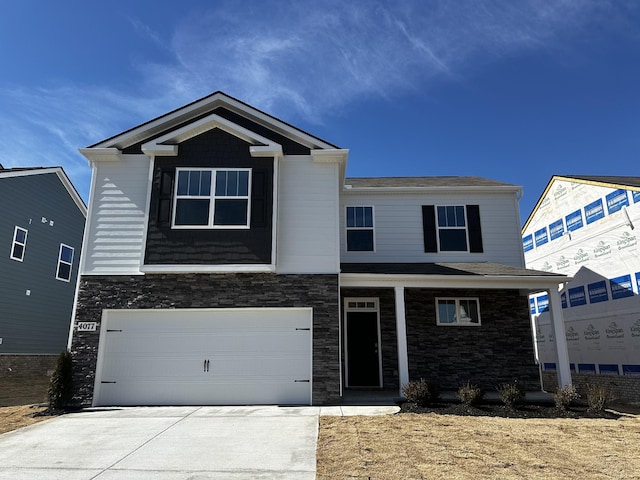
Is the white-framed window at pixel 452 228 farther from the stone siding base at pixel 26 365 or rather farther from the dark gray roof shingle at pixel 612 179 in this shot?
the stone siding base at pixel 26 365

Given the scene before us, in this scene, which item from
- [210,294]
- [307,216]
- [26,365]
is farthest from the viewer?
[26,365]

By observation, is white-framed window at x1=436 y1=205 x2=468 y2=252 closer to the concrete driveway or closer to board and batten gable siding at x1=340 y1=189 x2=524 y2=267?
board and batten gable siding at x1=340 y1=189 x2=524 y2=267

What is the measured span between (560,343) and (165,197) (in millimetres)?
10230

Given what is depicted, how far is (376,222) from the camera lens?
13289 millimetres

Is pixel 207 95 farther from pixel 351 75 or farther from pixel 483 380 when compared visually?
pixel 483 380

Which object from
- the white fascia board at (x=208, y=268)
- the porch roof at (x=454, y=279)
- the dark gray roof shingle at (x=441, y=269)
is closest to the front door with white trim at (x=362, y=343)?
the dark gray roof shingle at (x=441, y=269)

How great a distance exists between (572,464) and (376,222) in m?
8.72

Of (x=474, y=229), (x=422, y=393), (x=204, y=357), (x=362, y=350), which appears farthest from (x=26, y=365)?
(x=474, y=229)

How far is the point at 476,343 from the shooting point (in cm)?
1204

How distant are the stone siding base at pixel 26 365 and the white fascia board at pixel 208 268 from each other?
24.2ft

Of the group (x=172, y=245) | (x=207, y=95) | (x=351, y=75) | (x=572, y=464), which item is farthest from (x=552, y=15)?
(x=172, y=245)

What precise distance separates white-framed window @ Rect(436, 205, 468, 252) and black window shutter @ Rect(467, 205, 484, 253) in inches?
6.1

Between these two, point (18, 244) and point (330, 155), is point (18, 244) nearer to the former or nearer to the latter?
point (18, 244)

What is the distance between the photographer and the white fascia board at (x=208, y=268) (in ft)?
32.1
